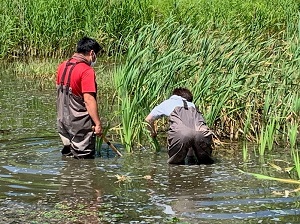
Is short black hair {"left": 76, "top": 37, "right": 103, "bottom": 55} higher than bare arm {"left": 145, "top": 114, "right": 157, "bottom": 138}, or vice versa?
short black hair {"left": 76, "top": 37, "right": 103, "bottom": 55}

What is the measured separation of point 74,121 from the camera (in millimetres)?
7988

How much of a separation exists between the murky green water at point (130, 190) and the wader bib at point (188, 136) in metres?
0.13

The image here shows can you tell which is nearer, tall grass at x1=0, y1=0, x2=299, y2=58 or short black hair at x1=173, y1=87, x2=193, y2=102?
short black hair at x1=173, y1=87, x2=193, y2=102

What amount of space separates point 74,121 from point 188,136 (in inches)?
46.6

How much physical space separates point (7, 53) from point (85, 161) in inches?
A: 309

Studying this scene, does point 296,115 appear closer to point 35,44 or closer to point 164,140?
point 164,140

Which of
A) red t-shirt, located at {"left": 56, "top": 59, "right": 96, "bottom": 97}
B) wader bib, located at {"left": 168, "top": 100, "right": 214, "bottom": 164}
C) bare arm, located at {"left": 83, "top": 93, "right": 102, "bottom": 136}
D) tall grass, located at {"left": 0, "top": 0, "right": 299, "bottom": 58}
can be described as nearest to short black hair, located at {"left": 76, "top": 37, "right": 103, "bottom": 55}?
red t-shirt, located at {"left": 56, "top": 59, "right": 96, "bottom": 97}

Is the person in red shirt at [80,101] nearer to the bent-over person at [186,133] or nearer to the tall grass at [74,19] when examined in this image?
the bent-over person at [186,133]

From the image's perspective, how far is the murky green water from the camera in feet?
19.3

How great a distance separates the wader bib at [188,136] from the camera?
754 centimetres

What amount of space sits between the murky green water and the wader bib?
13 centimetres

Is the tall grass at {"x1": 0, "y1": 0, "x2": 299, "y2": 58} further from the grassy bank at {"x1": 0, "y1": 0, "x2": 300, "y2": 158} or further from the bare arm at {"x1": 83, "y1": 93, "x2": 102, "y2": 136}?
the bare arm at {"x1": 83, "y1": 93, "x2": 102, "y2": 136}

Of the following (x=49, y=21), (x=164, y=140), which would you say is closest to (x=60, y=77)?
(x=164, y=140)

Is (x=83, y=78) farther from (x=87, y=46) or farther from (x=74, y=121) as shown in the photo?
(x=74, y=121)
